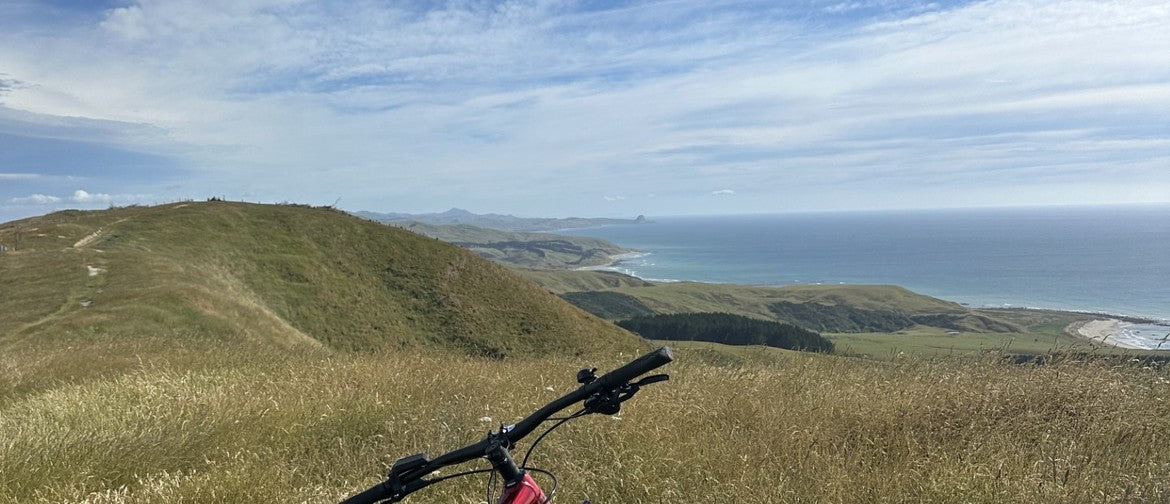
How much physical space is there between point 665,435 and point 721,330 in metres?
128

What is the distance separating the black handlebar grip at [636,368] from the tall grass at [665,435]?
257 cm

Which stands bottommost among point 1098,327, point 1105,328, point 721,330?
point 1098,327

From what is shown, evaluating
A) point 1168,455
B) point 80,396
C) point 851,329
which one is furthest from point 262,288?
point 851,329

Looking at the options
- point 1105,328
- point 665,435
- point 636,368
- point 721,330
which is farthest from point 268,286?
point 1105,328

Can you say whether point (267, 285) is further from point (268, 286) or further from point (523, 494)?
point (523, 494)

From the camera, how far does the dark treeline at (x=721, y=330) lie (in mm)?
126463

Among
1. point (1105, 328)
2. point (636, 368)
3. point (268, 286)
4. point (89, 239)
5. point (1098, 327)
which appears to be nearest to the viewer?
point (636, 368)

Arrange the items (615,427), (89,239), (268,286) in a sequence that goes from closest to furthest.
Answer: (615,427), (89,239), (268,286)

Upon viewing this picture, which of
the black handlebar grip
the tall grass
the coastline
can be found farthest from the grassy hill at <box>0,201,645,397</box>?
the coastline

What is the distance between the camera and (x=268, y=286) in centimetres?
5138

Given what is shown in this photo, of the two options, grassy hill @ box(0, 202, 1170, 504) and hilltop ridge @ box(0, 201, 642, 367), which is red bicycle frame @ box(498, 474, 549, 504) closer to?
grassy hill @ box(0, 202, 1170, 504)

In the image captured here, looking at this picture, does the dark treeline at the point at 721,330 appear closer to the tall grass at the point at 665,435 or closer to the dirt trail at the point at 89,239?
the dirt trail at the point at 89,239

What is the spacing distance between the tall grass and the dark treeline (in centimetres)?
11997

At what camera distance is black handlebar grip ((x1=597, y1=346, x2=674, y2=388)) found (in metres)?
2.08
